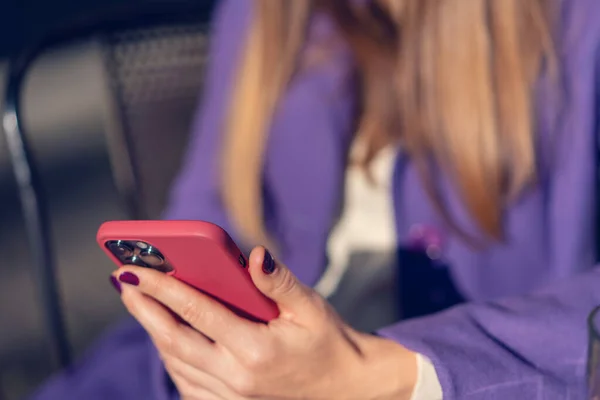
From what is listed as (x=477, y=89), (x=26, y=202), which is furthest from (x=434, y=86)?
(x=26, y=202)

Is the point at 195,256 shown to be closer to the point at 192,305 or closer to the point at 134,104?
the point at 192,305

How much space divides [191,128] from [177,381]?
643 mm

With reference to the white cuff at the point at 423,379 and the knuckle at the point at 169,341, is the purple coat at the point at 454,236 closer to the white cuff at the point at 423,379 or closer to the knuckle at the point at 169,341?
the white cuff at the point at 423,379

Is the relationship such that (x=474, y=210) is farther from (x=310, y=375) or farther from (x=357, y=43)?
(x=310, y=375)

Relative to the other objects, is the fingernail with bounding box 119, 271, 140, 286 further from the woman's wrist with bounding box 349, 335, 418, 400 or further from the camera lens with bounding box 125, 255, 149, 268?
the woman's wrist with bounding box 349, 335, 418, 400

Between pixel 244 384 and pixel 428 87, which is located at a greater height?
pixel 428 87

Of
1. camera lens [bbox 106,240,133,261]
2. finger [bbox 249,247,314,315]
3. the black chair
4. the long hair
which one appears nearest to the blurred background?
the black chair

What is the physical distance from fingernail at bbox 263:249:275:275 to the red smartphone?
0.03m

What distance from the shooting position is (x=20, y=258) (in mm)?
1984

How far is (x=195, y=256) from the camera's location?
0.51 meters

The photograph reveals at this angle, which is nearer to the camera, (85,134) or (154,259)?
(154,259)

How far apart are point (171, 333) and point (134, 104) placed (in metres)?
0.61

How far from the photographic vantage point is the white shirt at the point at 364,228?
0.97m

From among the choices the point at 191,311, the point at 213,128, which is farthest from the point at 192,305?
the point at 213,128
